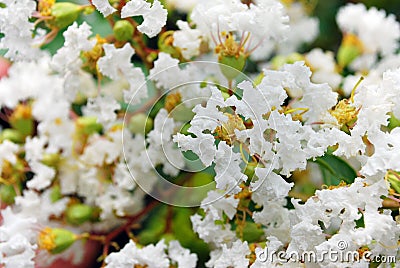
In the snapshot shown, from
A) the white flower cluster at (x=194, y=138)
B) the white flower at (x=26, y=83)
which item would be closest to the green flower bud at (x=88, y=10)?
the white flower cluster at (x=194, y=138)

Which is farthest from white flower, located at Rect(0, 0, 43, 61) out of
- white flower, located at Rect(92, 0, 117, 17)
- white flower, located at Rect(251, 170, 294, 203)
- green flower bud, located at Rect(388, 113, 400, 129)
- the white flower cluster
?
green flower bud, located at Rect(388, 113, 400, 129)

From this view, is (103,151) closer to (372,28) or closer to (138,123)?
(138,123)

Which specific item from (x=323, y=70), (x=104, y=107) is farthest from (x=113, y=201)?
(x=323, y=70)

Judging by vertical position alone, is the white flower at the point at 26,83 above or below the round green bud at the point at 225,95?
below

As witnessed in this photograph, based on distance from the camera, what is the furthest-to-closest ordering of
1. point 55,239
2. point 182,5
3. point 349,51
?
point 349,51
point 182,5
point 55,239

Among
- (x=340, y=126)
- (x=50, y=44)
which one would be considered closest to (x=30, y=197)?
(x=50, y=44)

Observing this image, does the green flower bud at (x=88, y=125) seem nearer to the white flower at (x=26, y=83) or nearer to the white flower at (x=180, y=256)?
the white flower at (x=26, y=83)

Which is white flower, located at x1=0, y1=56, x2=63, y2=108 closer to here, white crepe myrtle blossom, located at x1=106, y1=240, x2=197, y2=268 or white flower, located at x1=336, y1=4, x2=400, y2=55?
white crepe myrtle blossom, located at x1=106, y1=240, x2=197, y2=268

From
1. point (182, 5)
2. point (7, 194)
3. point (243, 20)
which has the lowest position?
point (7, 194)
